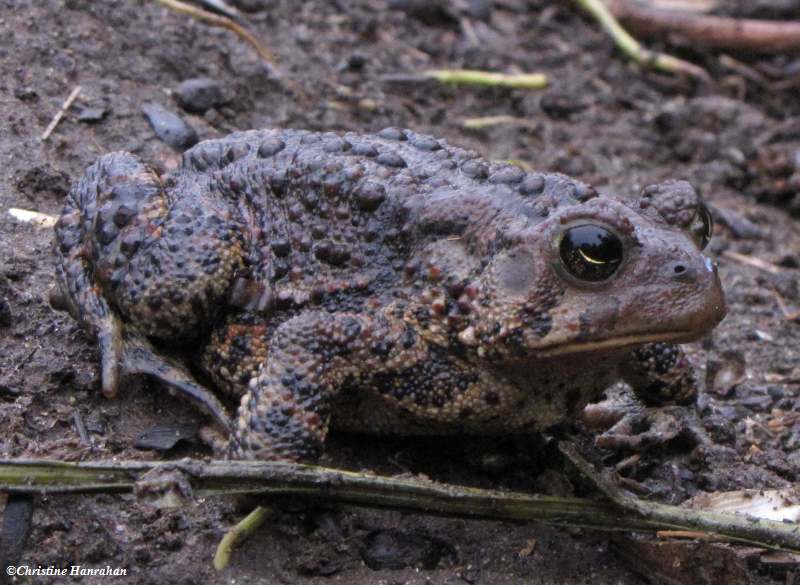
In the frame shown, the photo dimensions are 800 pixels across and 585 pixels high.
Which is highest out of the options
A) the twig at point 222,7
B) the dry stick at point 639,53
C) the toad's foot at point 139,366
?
the twig at point 222,7

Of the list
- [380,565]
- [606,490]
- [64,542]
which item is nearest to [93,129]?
[64,542]


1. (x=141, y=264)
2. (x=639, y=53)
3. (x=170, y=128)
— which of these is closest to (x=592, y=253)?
(x=141, y=264)

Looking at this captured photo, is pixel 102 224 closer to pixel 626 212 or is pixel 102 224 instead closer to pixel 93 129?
pixel 93 129

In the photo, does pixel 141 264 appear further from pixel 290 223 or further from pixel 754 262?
pixel 754 262

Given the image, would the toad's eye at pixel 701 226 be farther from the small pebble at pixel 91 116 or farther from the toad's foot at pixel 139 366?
the small pebble at pixel 91 116

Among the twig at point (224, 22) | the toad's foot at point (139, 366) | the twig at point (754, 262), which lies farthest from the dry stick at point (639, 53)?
the toad's foot at point (139, 366)

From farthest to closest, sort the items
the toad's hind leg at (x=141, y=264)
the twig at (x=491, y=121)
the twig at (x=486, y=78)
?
the twig at (x=486, y=78) < the twig at (x=491, y=121) < the toad's hind leg at (x=141, y=264)

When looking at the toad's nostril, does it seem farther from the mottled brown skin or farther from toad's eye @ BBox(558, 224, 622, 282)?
toad's eye @ BBox(558, 224, 622, 282)

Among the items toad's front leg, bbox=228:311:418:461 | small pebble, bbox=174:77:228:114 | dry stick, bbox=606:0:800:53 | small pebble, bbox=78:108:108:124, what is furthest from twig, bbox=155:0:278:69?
dry stick, bbox=606:0:800:53
